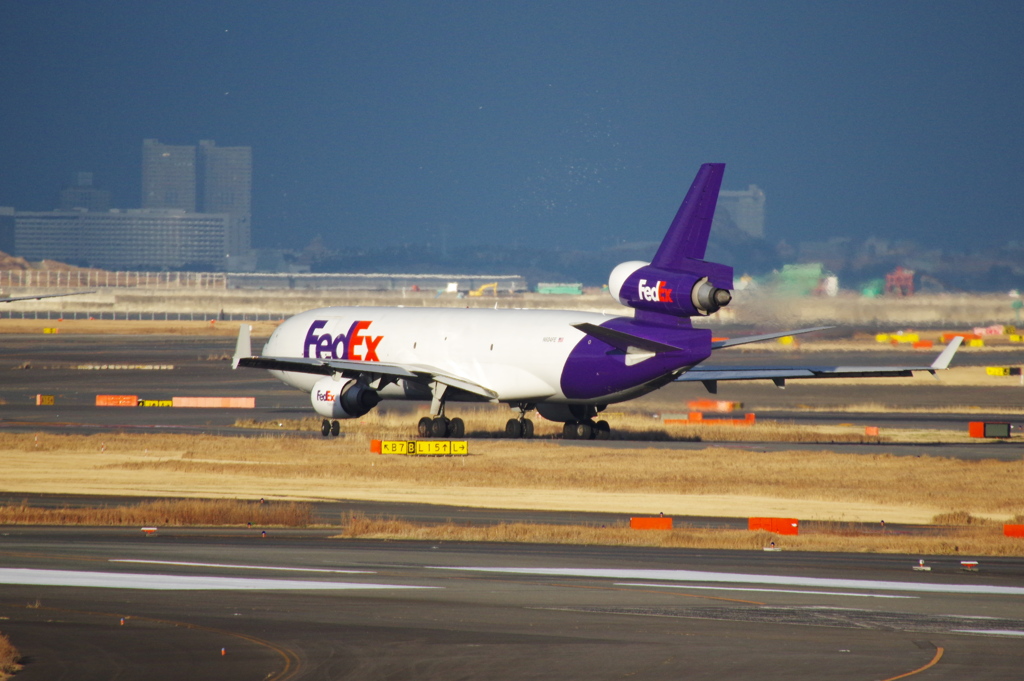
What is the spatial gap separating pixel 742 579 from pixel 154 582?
10.3 meters

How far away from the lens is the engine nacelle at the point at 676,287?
4419 centimetres

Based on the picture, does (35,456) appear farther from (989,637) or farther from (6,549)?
(989,637)

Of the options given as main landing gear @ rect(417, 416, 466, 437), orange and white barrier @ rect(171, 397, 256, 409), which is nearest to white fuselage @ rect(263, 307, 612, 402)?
main landing gear @ rect(417, 416, 466, 437)

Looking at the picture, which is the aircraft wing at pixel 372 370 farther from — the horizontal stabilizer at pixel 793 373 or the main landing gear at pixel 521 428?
the horizontal stabilizer at pixel 793 373

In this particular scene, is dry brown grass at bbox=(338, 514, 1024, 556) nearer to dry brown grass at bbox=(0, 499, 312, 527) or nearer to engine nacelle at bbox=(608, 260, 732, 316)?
dry brown grass at bbox=(0, 499, 312, 527)

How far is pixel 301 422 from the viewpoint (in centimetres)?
6100

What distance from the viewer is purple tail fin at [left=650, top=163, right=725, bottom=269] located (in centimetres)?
4484

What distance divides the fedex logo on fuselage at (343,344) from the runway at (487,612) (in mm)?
27574

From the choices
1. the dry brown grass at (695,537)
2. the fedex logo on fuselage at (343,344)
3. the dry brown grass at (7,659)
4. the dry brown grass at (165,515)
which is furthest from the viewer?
the fedex logo on fuselage at (343,344)

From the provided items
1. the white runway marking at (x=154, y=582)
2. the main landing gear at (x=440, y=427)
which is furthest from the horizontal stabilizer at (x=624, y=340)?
the white runway marking at (x=154, y=582)

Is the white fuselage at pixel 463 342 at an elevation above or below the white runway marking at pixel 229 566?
above

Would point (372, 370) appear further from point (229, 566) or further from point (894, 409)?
point (894, 409)

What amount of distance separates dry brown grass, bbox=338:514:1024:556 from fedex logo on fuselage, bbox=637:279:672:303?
1369cm

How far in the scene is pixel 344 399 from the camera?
55.0 metres
